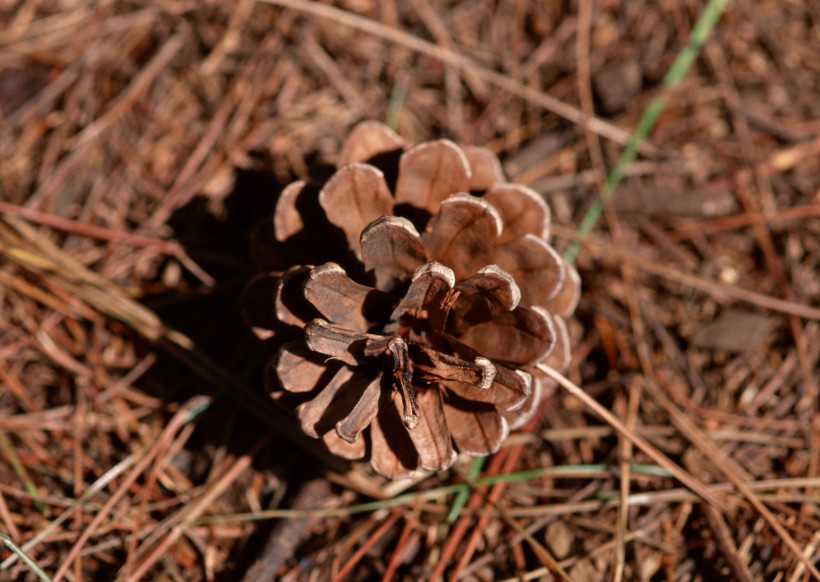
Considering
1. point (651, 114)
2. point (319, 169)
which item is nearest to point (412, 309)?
point (319, 169)

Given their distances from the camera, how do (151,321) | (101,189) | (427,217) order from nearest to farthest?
1. (427,217)
2. (151,321)
3. (101,189)

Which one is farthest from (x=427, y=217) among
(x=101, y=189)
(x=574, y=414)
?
(x=101, y=189)

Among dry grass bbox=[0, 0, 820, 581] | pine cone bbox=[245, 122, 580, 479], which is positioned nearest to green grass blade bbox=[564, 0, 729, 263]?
dry grass bbox=[0, 0, 820, 581]

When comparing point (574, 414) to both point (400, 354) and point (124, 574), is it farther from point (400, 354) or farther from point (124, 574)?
point (124, 574)

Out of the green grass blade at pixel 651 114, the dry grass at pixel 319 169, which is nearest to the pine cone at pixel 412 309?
the dry grass at pixel 319 169

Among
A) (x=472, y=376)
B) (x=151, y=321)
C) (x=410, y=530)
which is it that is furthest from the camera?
(x=151, y=321)

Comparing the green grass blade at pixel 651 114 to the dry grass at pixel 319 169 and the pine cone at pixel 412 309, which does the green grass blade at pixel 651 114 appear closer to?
the dry grass at pixel 319 169

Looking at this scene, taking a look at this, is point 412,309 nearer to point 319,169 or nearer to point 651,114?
point 319,169
